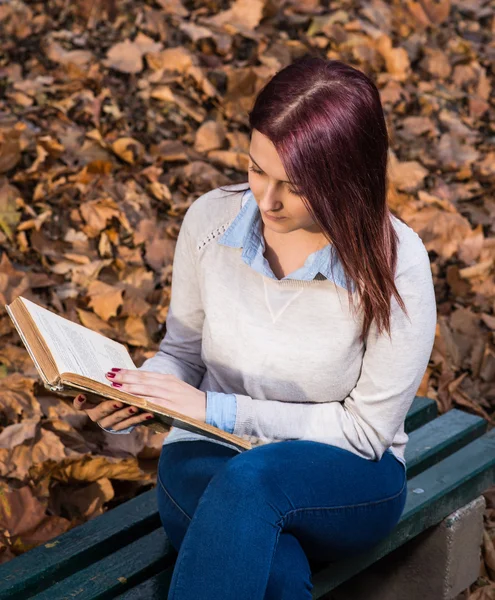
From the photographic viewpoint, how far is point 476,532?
88.4 inches

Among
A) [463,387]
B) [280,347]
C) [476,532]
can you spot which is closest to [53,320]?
[280,347]

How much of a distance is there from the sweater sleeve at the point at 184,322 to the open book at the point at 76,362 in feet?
0.81

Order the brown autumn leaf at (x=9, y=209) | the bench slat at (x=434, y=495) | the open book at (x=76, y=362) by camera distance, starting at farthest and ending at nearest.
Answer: the brown autumn leaf at (x=9, y=209), the bench slat at (x=434, y=495), the open book at (x=76, y=362)

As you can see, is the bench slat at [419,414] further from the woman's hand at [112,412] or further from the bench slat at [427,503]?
the woman's hand at [112,412]

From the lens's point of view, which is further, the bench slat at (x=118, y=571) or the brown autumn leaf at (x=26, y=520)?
the brown autumn leaf at (x=26, y=520)

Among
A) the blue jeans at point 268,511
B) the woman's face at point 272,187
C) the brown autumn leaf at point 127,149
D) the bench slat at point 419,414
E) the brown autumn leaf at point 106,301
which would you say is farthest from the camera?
the brown autumn leaf at point 127,149

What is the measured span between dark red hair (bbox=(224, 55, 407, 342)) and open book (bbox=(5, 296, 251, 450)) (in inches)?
16.0

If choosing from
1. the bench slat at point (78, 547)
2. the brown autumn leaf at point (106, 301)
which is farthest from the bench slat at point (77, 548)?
the brown autumn leaf at point (106, 301)

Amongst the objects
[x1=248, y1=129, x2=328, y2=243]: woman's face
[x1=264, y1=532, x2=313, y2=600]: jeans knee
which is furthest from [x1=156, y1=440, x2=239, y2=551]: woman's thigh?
[x1=248, y1=129, x2=328, y2=243]: woman's face

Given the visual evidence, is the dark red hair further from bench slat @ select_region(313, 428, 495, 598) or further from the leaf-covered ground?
the leaf-covered ground

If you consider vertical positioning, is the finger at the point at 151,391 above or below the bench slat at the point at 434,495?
above

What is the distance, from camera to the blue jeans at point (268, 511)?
1.53 meters

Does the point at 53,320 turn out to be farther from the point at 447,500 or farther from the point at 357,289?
the point at 447,500

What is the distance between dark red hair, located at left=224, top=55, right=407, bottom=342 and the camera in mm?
1613
